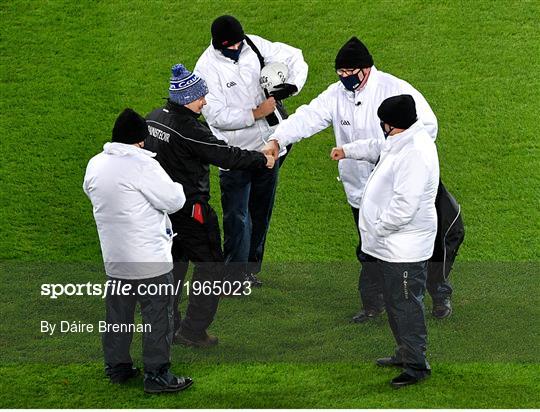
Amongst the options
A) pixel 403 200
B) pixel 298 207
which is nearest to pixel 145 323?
pixel 403 200

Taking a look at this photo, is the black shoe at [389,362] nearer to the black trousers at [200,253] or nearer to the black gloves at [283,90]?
the black trousers at [200,253]

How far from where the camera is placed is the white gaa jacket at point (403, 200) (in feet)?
24.5

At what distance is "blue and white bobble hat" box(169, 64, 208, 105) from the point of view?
800 centimetres

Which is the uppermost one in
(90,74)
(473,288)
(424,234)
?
(90,74)

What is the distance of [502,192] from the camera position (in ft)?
34.4

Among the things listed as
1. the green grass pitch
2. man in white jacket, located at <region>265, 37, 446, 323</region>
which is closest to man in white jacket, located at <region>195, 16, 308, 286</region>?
man in white jacket, located at <region>265, 37, 446, 323</region>

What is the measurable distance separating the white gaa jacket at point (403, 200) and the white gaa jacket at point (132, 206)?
3.61 ft

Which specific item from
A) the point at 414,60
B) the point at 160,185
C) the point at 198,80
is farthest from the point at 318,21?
the point at 160,185

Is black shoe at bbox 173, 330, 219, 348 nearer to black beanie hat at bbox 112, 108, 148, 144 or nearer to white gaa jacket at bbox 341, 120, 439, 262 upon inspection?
white gaa jacket at bbox 341, 120, 439, 262

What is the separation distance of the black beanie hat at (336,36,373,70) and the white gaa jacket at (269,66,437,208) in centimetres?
15

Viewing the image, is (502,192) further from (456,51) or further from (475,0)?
(475,0)

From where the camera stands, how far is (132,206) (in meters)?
7.45

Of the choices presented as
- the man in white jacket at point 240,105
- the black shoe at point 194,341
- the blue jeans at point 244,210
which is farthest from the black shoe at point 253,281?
the black shoe at point 194,341

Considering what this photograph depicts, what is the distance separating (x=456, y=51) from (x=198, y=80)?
452 centimetres
